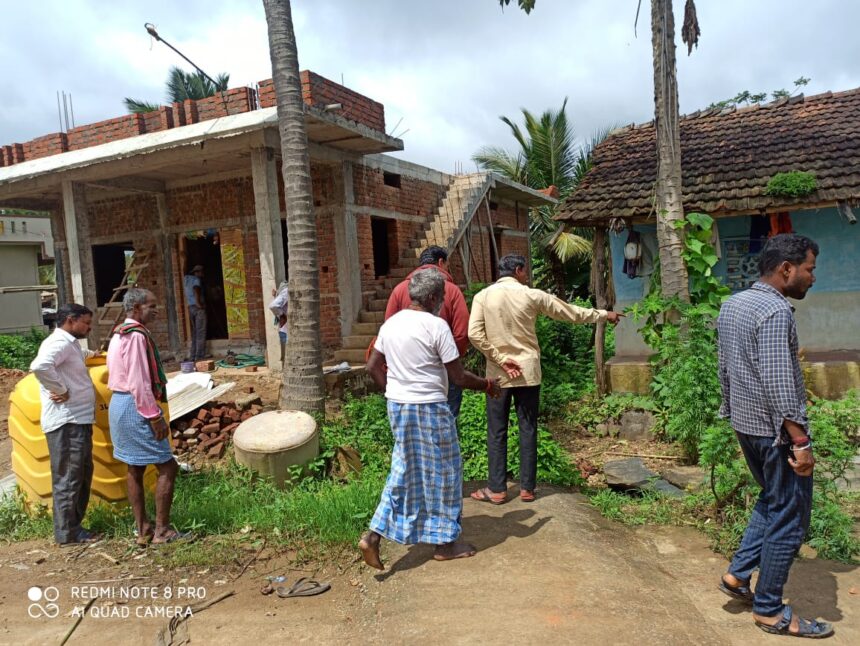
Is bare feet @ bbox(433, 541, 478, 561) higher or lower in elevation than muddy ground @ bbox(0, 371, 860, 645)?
higher

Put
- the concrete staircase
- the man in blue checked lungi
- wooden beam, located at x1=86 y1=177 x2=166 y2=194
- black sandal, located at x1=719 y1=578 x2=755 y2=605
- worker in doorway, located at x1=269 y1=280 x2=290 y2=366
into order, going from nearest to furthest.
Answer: black sandal, located at x1=719 y1=578 x2=755 y2=605 < the man in blue checked lungi < worker in doorway, located at x1=269 y1=280 x2=290 y2=366 < the concrete staircase < wooden beam, located at x1=86 y1=177 x2=166 y2=194

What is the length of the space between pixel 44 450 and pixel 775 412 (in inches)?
208

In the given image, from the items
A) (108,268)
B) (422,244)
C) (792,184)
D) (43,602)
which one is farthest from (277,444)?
(108,268)

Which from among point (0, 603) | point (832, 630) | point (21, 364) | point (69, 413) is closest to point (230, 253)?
point (21, 364)

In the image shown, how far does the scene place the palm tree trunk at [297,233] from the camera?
20.4 ft

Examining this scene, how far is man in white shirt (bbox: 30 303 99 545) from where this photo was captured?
441cm

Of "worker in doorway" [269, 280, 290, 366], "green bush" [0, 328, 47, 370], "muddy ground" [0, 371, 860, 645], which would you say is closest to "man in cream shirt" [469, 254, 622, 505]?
"muddy ground" [0, 371, 860, 645]

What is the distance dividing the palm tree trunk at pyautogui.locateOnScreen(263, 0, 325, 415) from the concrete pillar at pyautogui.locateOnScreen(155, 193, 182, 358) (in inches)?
262

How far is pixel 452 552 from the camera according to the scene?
3.73 m

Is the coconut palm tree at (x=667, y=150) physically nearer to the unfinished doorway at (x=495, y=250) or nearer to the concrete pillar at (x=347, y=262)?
the concrete pillar at (x=347, y=262)

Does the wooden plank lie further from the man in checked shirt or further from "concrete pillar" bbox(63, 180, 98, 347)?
the man in checked shirt

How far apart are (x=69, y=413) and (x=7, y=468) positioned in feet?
13.0

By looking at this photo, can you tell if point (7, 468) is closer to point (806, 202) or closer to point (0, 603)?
point (0, 603)

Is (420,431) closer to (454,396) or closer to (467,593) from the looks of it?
(467,593)
